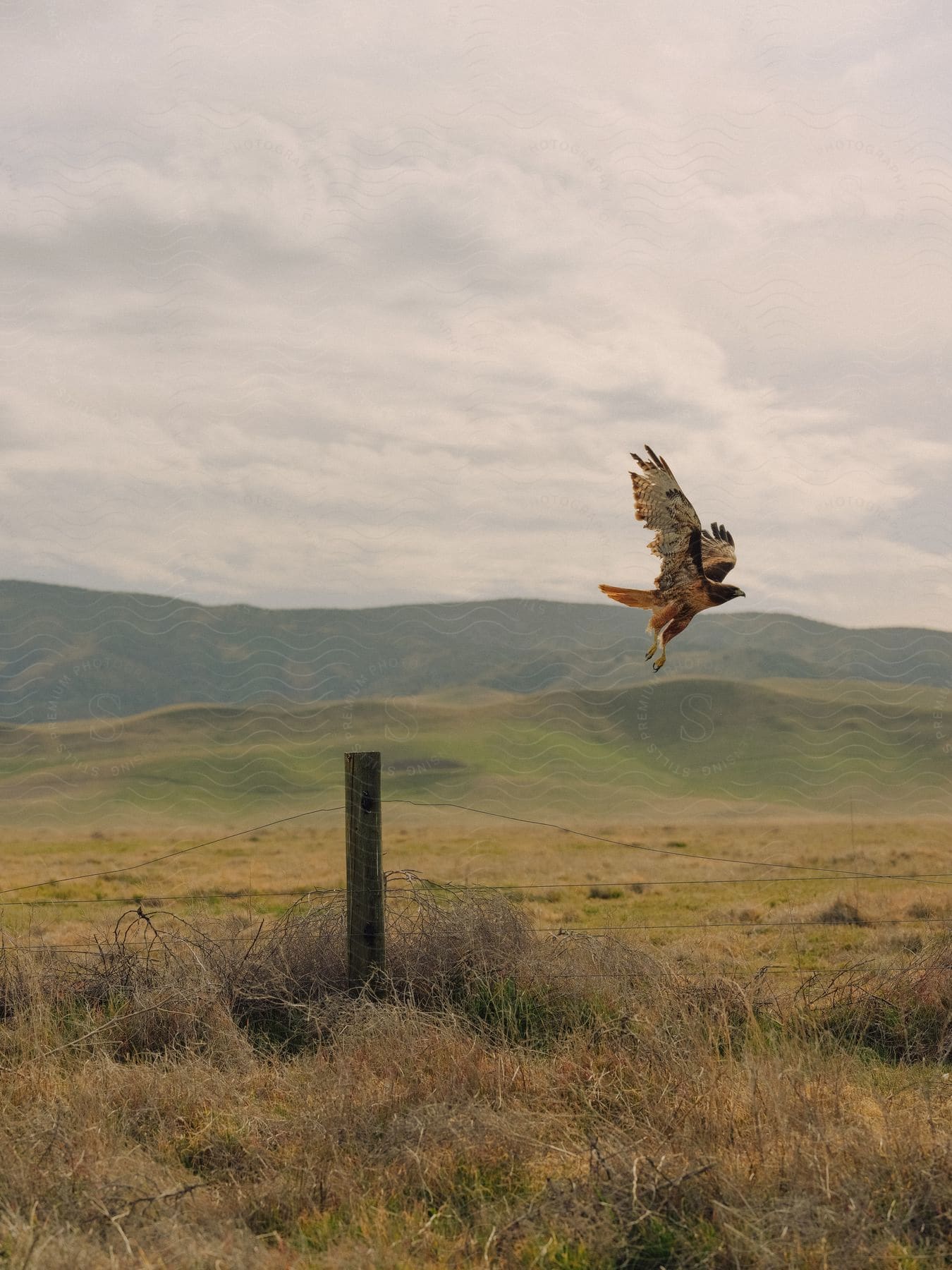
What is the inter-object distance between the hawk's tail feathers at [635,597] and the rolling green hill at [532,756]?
74889 millimetres

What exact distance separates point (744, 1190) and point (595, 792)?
103841 millimetres

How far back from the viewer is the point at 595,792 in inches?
4232

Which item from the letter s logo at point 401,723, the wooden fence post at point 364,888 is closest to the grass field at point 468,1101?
the wooden fence post at point 364,888

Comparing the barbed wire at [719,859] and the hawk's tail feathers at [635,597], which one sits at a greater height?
the hawk's tail feathers at [635,597]

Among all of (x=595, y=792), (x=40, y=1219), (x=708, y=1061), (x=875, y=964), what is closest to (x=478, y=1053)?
(x=708, y=1061)

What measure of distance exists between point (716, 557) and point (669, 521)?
0.35 meters

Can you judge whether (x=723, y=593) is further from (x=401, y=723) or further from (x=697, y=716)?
(x=401, y=723)

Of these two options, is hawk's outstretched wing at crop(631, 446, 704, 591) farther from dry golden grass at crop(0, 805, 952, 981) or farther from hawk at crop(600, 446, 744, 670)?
dry golden grass at crop(0, 805, 952, 981)

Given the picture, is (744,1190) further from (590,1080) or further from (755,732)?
(755,732)

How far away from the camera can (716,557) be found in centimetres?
641

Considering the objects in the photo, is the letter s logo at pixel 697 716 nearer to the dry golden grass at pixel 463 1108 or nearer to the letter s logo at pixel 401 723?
the letter s logo at pixel 401 723

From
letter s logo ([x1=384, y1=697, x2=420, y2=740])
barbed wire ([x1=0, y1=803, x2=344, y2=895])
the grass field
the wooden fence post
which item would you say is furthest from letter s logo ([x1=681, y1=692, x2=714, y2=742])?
the wooden fence post

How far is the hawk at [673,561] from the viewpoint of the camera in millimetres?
6082

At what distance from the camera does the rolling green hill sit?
10194cm
